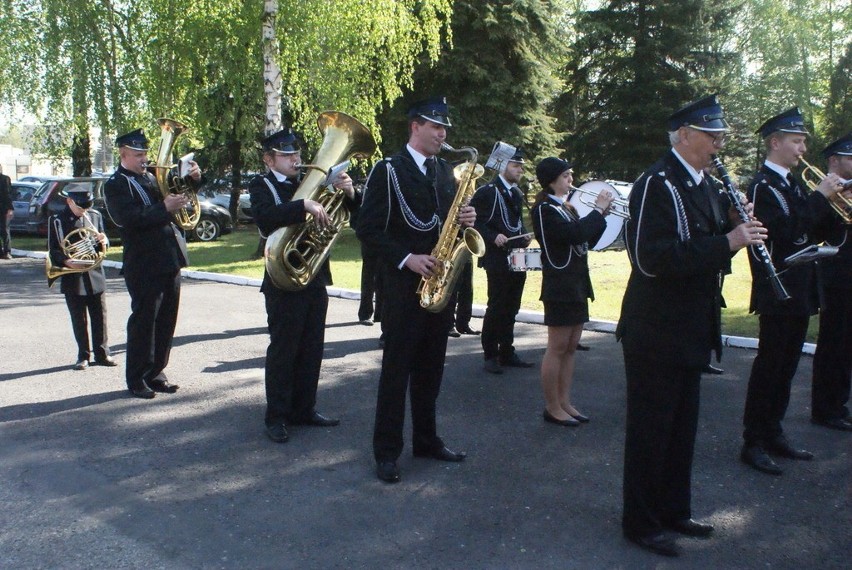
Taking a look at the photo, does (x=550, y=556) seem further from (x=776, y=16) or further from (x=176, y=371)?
(x=776, y=16)

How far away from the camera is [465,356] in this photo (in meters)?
8.32

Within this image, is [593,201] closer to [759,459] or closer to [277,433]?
[759,459]

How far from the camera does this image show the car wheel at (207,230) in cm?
2098

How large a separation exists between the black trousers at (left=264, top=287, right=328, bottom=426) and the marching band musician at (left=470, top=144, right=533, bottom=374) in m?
2.22

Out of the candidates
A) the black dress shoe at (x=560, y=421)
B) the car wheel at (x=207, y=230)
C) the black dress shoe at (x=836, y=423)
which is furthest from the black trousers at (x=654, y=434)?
the car wheel at (x=207, y=230)

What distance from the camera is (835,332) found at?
6086mm

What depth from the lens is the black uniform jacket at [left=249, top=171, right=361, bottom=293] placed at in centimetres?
546

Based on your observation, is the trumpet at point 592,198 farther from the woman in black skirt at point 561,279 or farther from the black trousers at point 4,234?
the black trousers at point 4,234

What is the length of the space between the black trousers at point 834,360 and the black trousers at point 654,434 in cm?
246

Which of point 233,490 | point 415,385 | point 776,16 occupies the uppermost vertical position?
point 776,16

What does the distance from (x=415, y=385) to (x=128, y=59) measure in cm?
1577

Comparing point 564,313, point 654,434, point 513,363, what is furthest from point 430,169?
point 513,363

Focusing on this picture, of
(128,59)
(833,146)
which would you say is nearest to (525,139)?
(128,59)

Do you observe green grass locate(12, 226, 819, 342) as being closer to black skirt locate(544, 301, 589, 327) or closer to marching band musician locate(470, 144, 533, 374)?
marching band musician locate(470, 144, 533, 374)
